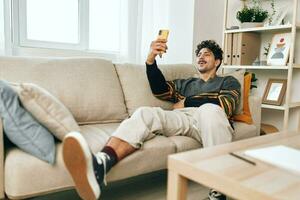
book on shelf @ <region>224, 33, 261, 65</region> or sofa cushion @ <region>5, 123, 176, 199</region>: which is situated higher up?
book on shelf @ <region>224, 33, 261, 65</region>

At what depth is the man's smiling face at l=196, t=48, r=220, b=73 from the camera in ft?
6.97

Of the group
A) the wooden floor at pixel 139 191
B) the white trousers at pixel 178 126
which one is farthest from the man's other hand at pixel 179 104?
the wooden floor at pixel 139 191

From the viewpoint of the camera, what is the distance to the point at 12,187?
3.78 ft

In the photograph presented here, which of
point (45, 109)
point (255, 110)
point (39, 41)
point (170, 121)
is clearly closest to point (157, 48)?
point (170, 121)

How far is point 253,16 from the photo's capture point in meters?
2.77

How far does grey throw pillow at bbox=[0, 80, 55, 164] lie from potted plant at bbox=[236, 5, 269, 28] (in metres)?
2.19

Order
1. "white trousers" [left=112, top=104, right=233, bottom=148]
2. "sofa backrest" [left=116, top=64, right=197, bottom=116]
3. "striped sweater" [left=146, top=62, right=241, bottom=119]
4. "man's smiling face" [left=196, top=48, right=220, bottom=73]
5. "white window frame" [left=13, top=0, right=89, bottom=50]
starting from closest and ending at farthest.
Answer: "white trousers" [left=112, top=104, right=233, bottom=148] → "striped sweater" [left=146, top=62, right=241, bottom=119] → "sofa backrest" [left=116, top=64, right=197, bottom=116] → "man's smiling face" [left=196, top=48, right=220, bottom=73] → "white window frame" [left=13, top=0, right=89, bottom=50]

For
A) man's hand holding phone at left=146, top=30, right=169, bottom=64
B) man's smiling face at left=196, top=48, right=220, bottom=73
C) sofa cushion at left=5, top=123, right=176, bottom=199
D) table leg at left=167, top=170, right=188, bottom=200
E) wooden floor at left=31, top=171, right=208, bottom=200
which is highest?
man's hand holding phone at left=146, top=30, right=169, bottom=64

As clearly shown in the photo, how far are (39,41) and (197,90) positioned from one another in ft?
4.32

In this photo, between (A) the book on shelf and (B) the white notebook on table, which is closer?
(B) the white notebook on table

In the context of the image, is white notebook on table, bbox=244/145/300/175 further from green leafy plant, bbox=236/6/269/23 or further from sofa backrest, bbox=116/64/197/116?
green leafy plant, bbox=236/6/269/23

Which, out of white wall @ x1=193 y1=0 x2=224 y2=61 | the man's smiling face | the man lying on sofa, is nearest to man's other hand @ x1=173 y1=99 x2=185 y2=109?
the man lying on sofa

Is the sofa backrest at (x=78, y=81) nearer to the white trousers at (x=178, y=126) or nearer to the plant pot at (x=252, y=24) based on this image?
the white trousers at (x=178, y=126)

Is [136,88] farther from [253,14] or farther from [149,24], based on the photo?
[253,14]
